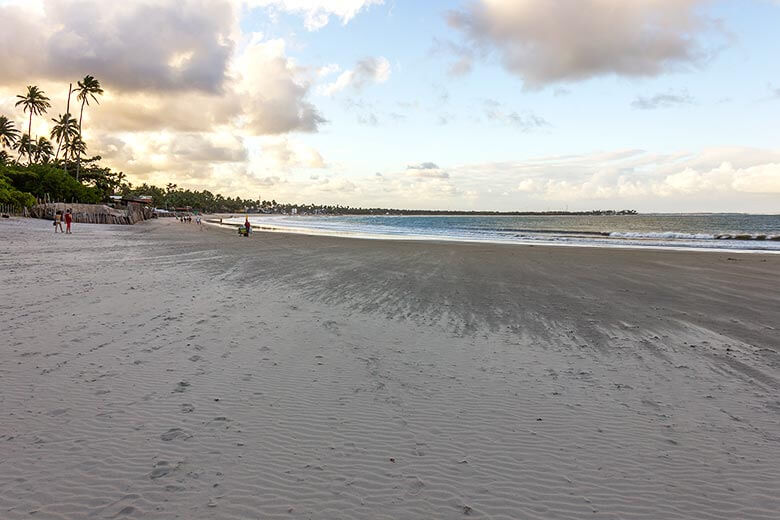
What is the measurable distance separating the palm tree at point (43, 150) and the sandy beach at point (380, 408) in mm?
99291

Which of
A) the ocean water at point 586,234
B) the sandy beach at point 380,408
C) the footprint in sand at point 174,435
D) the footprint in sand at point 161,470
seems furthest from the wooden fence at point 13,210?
the footprint in sand at point 161,470

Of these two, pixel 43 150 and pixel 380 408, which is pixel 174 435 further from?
pixel 43 150

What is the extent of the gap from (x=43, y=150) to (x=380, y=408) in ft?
360

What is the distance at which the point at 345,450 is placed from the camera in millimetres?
3727

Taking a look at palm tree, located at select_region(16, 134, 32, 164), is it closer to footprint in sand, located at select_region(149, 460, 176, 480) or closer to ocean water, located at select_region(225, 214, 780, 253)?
ocean water, located at select_region(225, 214, 780, 253)

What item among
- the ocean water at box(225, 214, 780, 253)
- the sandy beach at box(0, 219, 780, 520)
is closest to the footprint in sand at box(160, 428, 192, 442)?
the sandy beach at box(0, 219, 780, 520)

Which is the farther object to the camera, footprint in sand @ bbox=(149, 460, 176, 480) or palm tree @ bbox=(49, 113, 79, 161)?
palm tree @ bbox=(49, 113, 79, 161)

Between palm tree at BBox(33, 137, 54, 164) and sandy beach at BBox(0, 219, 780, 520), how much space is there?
3909 inches

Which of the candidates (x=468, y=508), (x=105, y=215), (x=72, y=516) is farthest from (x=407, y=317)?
(x=105, y=215)

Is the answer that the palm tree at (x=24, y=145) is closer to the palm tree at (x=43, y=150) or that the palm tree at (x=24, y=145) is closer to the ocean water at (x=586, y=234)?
the palm tree at (x=43, y=150)

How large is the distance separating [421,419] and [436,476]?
0.98 m

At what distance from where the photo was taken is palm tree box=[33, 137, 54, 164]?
276ft

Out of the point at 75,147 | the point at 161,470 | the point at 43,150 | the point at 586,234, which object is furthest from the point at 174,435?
the point at 43,150

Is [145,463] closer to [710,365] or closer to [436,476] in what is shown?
[436,476]
